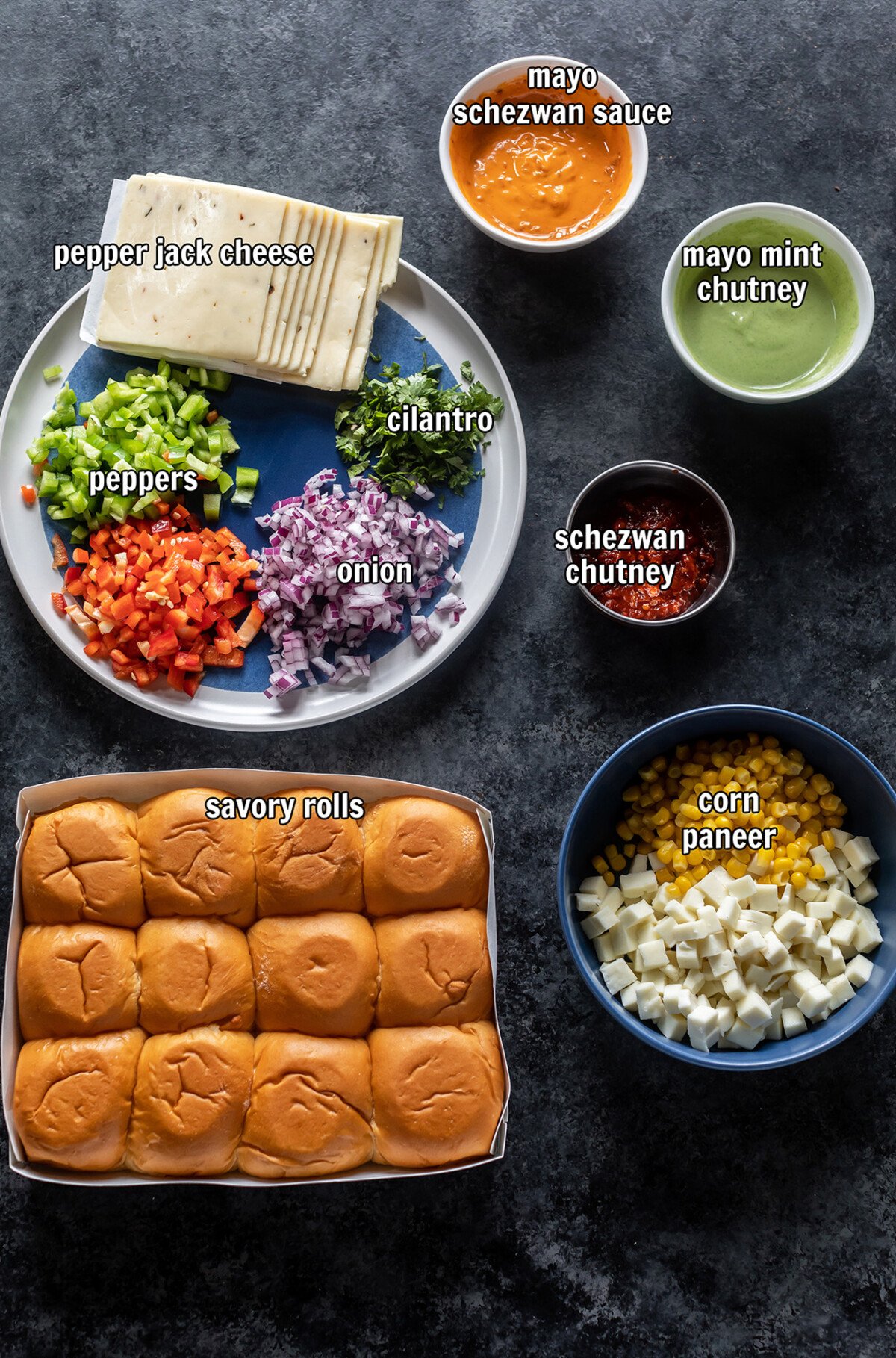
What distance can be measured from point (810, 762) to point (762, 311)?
4.87 feet

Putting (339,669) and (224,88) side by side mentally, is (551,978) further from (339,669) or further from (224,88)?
(224,88)

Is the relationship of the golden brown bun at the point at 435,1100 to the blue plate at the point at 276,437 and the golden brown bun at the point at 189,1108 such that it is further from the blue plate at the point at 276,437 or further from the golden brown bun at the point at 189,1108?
the blue plate at the point at 276,437

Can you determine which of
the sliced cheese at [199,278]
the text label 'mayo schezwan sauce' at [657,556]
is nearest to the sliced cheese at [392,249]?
the sliced cheese at [199,278]

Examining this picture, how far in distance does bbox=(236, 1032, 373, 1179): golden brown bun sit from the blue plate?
164 cm

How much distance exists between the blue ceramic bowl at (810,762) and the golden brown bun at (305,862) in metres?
0.67

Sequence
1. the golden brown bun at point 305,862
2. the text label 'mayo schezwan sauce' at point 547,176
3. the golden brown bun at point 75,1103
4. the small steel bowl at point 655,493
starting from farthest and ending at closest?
1. the text label 'mayo schezwan sauce' at point 547,176
2. the small steel bowl at point 655,493
3. the golden brown bun at point 305,862
4. the golden brown bun at point 75,1103

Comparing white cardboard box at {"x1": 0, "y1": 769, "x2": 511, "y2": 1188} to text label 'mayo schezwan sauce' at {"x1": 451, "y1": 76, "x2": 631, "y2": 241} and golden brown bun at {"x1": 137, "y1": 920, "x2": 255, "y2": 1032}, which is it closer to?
golden brown bun at {"x1": 137, "y1": 920, "x2": 255, "y2": 1032}

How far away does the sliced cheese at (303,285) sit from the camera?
3.30m

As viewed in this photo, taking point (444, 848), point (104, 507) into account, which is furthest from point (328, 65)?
point (444, 848)

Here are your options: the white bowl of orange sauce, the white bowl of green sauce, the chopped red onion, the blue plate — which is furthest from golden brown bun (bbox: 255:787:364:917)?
the white bowl of orange sauce

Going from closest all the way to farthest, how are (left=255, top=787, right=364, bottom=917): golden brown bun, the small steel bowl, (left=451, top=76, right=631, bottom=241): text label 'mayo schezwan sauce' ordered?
(left=255, top=787, right=364, bottom=917): golden brown bun < the small steel bowl < (left=451, top=76, right=631, bottom=241): text label 'mayo schezwan sauce'

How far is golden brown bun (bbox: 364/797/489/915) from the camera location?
3162mm

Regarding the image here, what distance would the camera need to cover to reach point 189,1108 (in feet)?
9.99

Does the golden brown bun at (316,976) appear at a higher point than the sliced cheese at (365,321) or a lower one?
lower
